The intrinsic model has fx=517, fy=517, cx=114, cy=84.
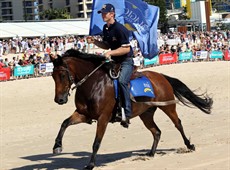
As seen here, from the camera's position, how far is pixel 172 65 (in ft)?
117

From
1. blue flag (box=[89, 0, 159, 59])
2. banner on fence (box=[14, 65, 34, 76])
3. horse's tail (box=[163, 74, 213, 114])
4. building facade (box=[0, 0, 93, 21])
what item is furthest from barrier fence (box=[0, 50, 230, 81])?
building facade (box=[0, 0, 93, 21])

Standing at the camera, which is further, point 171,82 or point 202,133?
point 202,133

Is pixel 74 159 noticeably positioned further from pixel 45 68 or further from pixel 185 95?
pixel 45 68

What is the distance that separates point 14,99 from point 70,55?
49.2ft

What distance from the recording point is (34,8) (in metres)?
147

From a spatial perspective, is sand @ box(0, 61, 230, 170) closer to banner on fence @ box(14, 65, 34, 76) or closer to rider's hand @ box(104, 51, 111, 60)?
rider's hand @ box(104, 51, 111, 60)

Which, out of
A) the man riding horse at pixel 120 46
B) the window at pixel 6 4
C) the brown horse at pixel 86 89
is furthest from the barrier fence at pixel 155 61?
the window at pixel 6 4

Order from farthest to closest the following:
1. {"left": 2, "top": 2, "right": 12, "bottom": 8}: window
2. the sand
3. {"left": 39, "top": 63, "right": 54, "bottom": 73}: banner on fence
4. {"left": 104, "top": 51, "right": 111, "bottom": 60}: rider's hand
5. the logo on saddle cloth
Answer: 1. {"left": 2, "top": 2, "right": 12, "bottom": 8}: window
2. {"left": 39, "top": 63, "right": 54, "bottom": 73}: banner on fence
3. the sand
4. the logo on saddle cloth
5. {"left": 104, "top": 51, "right": 111, "bottom": 60}: rider's hand

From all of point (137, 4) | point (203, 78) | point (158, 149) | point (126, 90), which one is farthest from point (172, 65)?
point (126, 90)

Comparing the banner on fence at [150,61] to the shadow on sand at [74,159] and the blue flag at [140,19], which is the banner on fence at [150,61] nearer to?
the blue flag at [140,19]

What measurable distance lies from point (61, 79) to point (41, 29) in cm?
5185

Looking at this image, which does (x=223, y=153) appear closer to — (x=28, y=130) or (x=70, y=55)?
(x=70, y=55)

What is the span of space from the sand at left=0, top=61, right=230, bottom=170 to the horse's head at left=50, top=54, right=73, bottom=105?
5.47 ft

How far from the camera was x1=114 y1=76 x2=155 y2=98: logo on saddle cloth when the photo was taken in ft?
31.9
